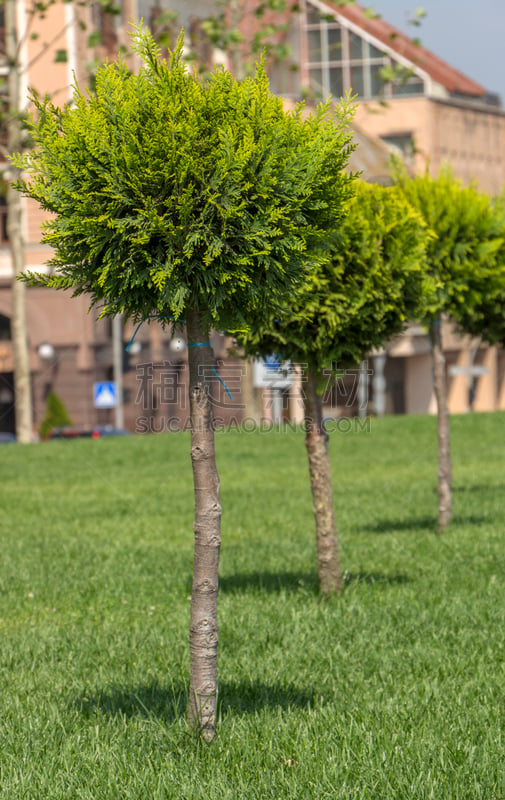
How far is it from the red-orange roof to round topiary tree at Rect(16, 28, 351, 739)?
234 feet

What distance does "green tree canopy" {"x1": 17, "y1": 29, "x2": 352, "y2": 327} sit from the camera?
229 inches

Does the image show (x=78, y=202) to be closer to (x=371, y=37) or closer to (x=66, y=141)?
(x=66, y=141)

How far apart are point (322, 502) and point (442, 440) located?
14.0 ft

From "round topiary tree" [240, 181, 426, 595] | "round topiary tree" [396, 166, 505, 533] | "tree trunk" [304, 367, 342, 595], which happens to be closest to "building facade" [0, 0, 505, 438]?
"round topiary tree" [396, 166, 505, 533]

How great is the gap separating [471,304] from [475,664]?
19.5 feet

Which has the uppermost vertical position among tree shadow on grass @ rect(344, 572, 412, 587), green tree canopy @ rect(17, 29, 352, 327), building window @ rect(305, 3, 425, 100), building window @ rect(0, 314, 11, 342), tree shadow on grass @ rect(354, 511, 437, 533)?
building window @ rect(305, 3, 425, 100)

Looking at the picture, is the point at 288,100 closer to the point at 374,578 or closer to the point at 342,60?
the point at 342,60

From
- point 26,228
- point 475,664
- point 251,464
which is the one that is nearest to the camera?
point 475,664

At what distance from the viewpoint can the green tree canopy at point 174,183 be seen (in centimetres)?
582

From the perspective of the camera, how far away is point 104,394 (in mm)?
49531

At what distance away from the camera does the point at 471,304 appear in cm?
1318

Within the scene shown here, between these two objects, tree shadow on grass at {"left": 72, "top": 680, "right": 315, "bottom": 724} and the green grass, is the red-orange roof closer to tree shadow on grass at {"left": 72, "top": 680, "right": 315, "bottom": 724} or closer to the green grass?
the green grass

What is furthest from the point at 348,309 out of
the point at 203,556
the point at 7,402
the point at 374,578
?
the point at 7,402

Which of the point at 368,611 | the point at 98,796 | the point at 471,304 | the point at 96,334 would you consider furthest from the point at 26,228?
the point at 98,796
